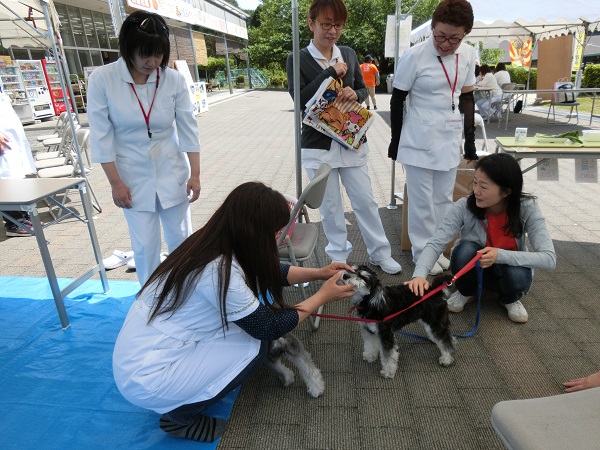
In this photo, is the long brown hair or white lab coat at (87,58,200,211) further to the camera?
white lab coat at (87,58,200,211)

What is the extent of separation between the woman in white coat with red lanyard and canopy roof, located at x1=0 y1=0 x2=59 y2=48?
12.2 ft

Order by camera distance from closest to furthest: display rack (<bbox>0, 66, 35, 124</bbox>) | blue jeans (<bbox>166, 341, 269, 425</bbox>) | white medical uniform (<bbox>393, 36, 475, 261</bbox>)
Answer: blue jeans (<bbox>166, 341, 269, 425</bbox>) → white medical uniform (<bbox>393, 36, 475, 261</bbox>) → display rack (<bbox>0, 66, 35, 124</bbox>)

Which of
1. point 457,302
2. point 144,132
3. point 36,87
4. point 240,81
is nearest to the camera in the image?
point 144,132

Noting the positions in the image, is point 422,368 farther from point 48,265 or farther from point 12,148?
point 12,148

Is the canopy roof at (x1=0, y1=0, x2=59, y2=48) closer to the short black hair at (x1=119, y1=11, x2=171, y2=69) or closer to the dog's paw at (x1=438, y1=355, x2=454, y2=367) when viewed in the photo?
the short black hair at (x1=119, y1=11, x2=171, y2=69)

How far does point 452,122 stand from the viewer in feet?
9.32

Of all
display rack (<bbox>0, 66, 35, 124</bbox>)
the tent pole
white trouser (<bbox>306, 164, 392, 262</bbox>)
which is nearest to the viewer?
the tent pole

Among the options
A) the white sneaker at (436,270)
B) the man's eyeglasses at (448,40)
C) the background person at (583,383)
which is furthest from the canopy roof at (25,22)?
the background person at (583,383)

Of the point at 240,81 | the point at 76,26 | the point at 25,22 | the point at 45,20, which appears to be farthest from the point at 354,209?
the point at 240,81

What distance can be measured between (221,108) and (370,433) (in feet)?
52.7

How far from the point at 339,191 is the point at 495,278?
1.21 meters

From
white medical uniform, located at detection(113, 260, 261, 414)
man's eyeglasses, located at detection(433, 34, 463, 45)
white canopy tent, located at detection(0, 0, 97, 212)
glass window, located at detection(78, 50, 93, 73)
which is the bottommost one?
white medical uniform, located at detection(113, 260, 261, 414)

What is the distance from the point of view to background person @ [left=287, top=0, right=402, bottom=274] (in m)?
2.61

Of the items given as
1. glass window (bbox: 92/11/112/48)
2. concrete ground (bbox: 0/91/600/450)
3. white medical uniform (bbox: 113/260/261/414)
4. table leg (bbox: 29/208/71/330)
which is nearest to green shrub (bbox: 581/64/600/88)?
concrete ground (bbox: 0/91/600/450)
